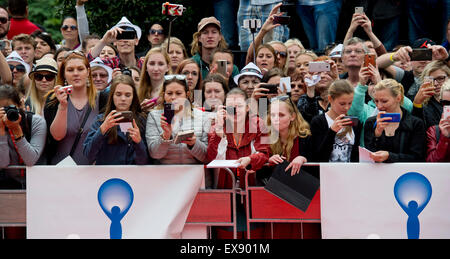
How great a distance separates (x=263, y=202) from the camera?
6.26 meters

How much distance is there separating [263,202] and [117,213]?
1.40m

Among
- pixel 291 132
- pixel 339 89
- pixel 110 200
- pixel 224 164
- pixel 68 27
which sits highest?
pixel 68 27

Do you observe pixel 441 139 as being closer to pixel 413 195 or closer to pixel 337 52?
pixel 413 195

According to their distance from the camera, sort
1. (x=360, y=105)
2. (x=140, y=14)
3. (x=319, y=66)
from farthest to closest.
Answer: (x=140, y=14) → (x=319, y=66) → (x=360, y=105)

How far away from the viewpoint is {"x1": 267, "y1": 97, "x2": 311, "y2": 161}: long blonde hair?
255 inches

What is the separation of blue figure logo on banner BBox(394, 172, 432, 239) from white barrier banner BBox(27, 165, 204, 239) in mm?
1839

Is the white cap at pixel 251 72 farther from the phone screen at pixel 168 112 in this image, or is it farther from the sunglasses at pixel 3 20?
the sunglasses at pixel 3 20

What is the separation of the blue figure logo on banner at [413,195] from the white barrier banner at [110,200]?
1839 mm

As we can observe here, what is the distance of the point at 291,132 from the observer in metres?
6.52

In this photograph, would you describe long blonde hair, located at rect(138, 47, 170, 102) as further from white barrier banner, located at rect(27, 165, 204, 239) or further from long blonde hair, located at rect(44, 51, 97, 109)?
white barrier banner, located at rect(27, 165, 204, 239)

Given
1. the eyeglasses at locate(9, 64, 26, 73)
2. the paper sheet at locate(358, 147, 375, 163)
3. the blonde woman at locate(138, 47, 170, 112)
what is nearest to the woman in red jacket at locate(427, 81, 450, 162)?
the paper sheet at locate(358, 147, 375, 163)

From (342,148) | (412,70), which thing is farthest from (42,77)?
(412,70)

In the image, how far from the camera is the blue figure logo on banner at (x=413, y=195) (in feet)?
19.8

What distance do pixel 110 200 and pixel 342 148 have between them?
228cm
